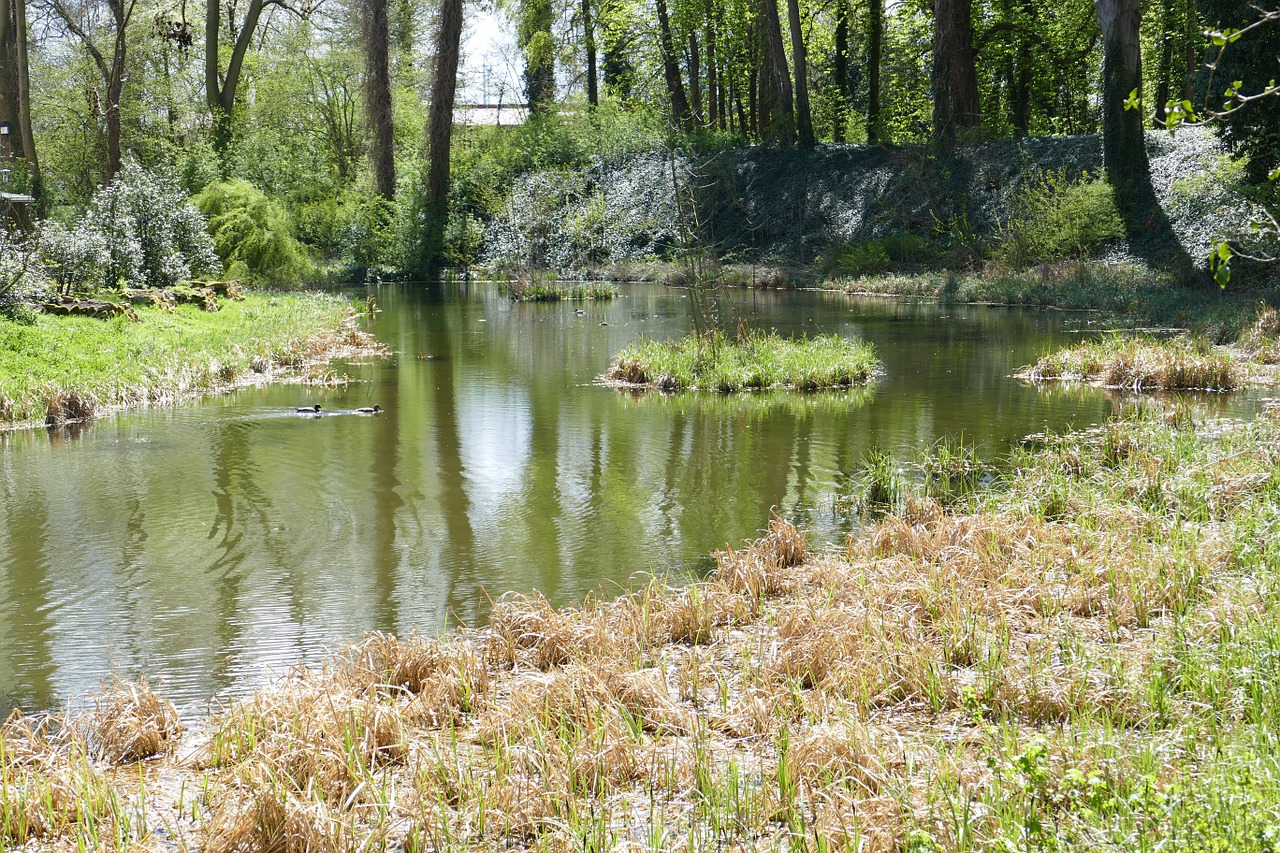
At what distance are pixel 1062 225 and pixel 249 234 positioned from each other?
59.5 ft

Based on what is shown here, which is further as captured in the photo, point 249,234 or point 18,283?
point 249,234

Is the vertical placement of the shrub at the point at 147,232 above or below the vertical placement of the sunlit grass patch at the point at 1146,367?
above

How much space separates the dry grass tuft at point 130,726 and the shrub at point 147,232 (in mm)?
15094

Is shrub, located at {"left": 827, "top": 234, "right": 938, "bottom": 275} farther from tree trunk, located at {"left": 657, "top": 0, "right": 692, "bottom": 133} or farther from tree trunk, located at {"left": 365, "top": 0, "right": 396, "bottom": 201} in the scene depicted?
tree trunk, located at {"left": 365, "top": 0, "right": 396, "bottom": 201}

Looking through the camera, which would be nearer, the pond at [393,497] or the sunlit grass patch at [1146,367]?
the pond at [393,497]

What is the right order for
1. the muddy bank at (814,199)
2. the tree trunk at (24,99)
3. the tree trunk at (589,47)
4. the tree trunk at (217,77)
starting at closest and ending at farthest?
the tree trunk at (24,99), the muddy bank at (814,199), the tree trunk at (217,77), the tree trunk at (589,47)

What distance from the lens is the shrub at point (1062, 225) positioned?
77.5 ft

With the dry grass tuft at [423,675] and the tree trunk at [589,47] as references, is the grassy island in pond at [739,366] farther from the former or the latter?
the tree trunk at [589,47]

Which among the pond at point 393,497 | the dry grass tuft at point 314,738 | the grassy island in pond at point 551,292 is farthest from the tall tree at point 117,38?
the dry grass tuft at point 314,738

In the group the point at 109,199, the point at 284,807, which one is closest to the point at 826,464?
the point at 284,807

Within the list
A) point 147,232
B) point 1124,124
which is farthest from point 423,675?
point 1124,124

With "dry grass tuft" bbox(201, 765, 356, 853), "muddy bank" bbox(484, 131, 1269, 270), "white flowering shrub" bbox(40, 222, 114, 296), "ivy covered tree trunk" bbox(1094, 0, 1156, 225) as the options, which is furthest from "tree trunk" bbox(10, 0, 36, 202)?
"dry grass tuft" bbox(201, 765, 356, 853)

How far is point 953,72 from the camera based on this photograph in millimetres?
30266

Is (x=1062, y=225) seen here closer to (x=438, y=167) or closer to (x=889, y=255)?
(x=889, y=255)
